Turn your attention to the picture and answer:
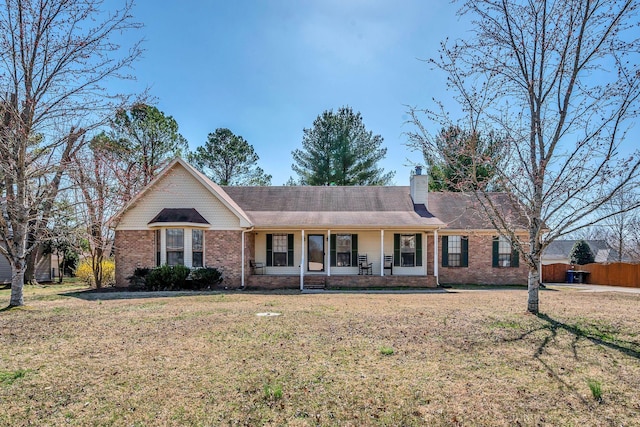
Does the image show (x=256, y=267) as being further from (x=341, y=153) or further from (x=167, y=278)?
(x=341, y=153)

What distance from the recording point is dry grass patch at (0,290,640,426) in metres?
3.95

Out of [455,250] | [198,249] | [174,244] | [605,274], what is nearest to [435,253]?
[455,250]

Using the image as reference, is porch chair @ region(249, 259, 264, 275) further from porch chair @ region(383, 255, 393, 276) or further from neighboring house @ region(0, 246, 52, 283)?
neighboring house @ region(0, 246, 52, 283)

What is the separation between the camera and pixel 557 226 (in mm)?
8633

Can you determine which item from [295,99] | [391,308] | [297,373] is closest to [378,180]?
[295,99]

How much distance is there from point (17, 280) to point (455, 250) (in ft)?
53.5

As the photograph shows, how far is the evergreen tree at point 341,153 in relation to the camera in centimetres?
3166

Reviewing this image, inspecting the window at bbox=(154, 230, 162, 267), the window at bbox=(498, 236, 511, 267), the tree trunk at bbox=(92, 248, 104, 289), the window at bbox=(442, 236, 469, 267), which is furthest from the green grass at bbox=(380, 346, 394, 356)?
the tree trunk at bbox=(92, 248, 104, 289)

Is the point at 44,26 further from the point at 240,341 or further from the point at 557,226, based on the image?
the point at 557,226

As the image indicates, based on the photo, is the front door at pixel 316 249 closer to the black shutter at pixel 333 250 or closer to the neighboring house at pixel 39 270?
the black shutter at pixel 333 250

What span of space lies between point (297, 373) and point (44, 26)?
9966mm

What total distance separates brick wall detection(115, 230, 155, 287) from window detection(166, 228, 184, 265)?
84 cm

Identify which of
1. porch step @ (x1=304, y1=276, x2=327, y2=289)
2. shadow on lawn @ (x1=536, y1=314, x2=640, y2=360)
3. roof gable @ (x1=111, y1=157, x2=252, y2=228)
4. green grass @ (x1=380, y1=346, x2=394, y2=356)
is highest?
roof gable @ (x1=111, y1=157, x2=252, y2=228)

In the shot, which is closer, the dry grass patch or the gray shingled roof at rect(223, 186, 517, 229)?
the dry grass patch
